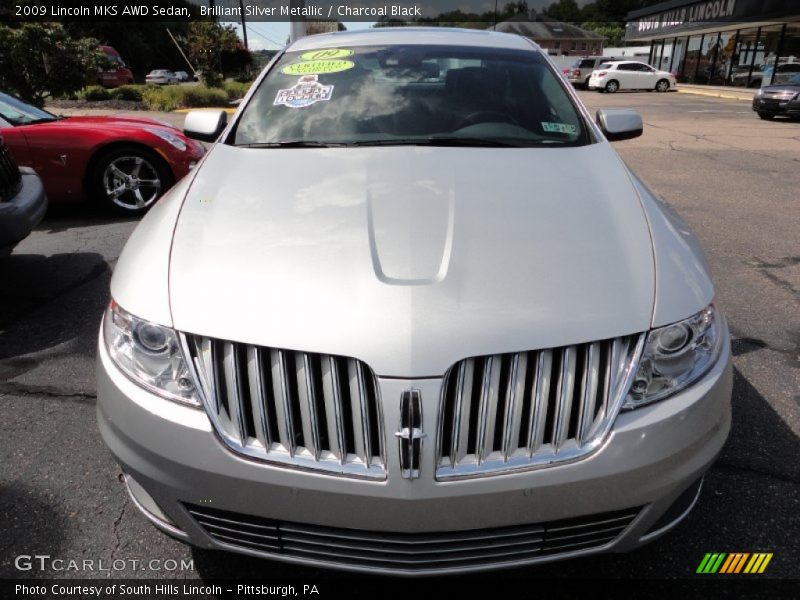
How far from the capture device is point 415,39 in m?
3.42

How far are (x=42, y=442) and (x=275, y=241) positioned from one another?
1.62 meters

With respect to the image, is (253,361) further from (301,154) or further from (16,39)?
(16,39)

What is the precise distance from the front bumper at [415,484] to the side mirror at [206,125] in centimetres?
198

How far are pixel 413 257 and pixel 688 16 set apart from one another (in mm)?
43764

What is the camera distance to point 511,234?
191 cm

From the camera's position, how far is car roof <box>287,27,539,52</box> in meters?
3.38

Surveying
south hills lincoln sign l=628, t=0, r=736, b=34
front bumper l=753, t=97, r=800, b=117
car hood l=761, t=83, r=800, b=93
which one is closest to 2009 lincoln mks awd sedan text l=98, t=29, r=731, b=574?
front bumper l=753, t=97, r=800, b=117

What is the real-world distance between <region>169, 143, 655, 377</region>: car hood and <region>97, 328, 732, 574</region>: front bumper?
19 cm

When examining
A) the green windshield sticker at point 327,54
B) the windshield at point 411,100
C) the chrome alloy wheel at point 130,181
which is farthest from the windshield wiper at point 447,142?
the chrome alloy wheel at point 130,181

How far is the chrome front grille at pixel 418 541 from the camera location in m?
1.60

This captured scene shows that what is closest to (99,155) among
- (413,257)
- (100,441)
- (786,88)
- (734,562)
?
(100,441)

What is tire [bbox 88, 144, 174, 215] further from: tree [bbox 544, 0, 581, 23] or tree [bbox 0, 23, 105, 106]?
tree [bbox 544, 0, 581, 23]

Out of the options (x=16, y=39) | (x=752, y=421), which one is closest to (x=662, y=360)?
(x=752, y=421)

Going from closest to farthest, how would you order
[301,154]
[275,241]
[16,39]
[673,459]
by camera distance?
[673,459] < [275,241] < [301,154] < [16,39]
